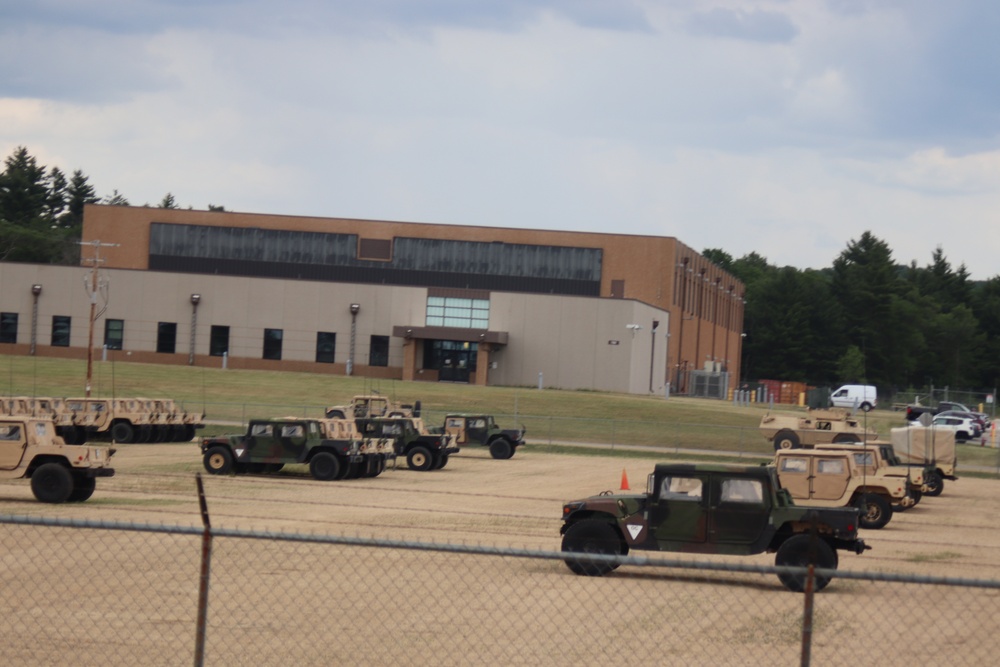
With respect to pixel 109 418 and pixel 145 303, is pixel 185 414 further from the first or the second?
pixel 145 303

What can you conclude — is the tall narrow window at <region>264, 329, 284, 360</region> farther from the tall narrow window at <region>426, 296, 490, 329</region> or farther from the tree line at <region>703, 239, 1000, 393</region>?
the tree line at <region>703, 239, 1000, 393</region>

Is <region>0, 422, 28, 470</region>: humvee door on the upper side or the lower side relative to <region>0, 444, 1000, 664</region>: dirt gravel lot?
upper

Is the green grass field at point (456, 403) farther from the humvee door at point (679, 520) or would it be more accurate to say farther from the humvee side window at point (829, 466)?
the humvee door at point (679, 520)

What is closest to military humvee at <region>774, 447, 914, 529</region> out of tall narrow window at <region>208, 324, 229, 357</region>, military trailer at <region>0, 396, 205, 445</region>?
military trailer at <region>0, 396, 205, 445</region>

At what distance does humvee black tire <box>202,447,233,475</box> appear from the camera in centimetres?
3178

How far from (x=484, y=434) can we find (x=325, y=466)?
41.7 ft

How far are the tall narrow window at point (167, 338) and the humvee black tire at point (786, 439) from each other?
42822 mm

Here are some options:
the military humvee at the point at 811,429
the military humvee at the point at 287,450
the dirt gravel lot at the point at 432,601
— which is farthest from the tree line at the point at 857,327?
the dirt gravel lot at the point at 432,601

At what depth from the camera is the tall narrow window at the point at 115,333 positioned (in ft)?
258

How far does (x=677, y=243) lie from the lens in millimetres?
89250

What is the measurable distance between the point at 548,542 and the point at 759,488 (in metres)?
4.41

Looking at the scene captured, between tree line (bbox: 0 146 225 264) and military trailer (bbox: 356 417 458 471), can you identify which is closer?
military trailer (bbox: 356 417 458 471)

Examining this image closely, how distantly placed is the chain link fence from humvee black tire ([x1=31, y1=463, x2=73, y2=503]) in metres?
5.74

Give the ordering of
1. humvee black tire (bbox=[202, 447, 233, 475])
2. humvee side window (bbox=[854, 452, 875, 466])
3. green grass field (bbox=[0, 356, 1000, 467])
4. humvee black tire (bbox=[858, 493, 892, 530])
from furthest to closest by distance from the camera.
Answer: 1. green grass field (bbox=[0, 356, 1000, 467])
2. humvee black tire (bbox=[202, 447, 233, 475])
3. humvee side window (bbox=[854, 452, 875, 466])
4. humvee black tire (bbox=[858, 493, 892, 530])
